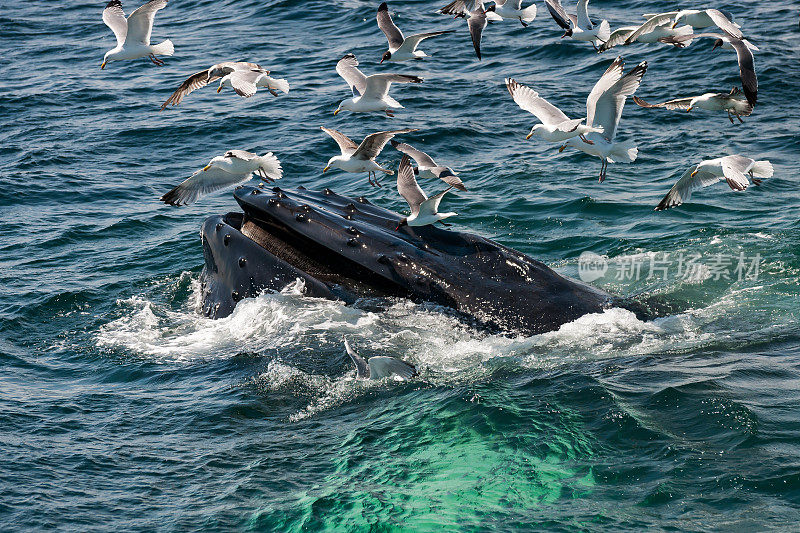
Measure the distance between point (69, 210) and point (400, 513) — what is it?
1168cm

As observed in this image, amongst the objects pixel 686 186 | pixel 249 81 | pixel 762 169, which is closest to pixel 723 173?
pixel 762 169

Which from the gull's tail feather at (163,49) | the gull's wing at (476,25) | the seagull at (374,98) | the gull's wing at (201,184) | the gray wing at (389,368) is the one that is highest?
the gull's tail feather at (163,49)

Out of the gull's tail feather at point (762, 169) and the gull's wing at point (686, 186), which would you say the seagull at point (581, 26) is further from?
the gull's tail feather at point (762, 169)

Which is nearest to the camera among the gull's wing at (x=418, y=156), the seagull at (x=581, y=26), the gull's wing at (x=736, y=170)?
the gull's wing at (x=736, y=170)

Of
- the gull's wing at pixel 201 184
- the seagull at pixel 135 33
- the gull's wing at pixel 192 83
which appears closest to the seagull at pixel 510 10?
the gull's wing at pixel 192 83

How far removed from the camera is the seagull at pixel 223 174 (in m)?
10.6

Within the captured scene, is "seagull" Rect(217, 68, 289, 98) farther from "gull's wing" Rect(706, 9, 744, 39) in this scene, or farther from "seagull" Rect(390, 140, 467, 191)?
"gull's wing" Rect(706, 9, 744, 39)

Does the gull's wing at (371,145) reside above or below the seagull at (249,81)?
below

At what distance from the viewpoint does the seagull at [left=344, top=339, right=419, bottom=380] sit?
777 centimetres

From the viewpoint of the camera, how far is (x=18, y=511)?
6734 mm

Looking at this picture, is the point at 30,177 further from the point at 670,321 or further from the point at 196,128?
the point at 670,321

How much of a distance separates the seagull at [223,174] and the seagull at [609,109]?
3.54 meters

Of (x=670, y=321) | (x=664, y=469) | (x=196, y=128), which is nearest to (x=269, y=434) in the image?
(x=664, y=469)

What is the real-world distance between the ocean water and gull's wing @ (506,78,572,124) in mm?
1730
